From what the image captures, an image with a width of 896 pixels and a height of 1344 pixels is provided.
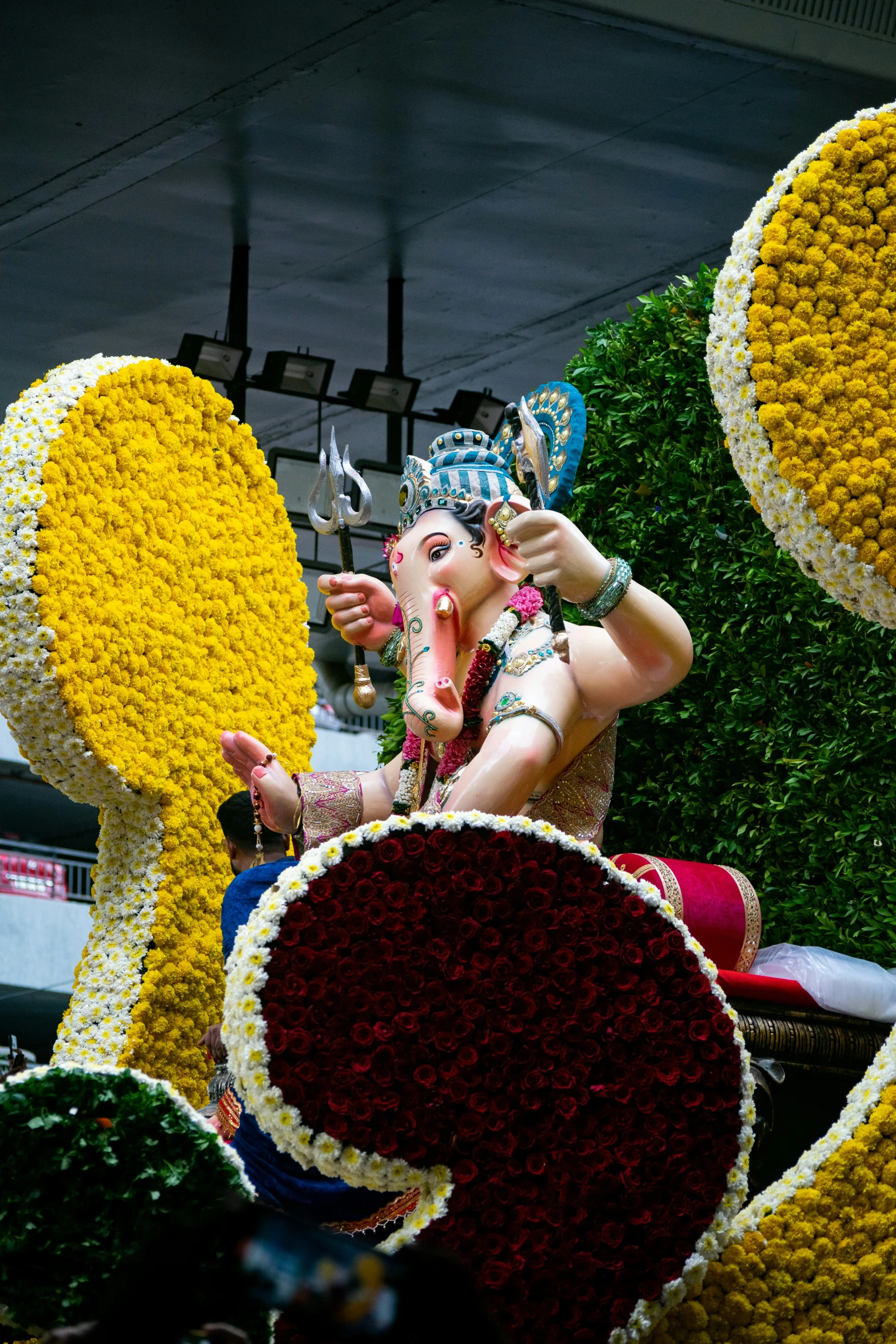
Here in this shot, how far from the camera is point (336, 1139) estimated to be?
201 centimetres

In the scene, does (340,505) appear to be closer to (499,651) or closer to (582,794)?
(499,651)

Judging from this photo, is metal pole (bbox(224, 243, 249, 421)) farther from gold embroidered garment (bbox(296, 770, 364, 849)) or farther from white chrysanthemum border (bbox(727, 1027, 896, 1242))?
white chrysanthemum border (bbox(727, 1027, 896, 1242))

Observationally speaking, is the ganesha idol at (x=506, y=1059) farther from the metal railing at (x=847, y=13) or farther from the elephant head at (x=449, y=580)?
the metal railing at (x=847, y=13)

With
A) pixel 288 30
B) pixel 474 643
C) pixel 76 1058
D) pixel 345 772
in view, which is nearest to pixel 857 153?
pixel 474 643

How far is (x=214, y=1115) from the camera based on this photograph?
295 centimetres

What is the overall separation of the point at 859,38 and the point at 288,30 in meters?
1.91

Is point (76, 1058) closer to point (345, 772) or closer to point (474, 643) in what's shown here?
point (345, 772)

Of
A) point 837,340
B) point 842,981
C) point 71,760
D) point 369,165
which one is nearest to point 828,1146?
point 842,981

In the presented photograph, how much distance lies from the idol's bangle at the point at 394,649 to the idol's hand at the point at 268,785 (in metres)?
0.29

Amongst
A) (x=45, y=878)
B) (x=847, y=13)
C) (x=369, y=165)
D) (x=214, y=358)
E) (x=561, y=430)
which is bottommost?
(x=45, y=878)

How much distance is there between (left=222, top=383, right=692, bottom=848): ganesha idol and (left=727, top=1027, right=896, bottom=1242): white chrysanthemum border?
0.69m

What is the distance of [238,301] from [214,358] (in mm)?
254

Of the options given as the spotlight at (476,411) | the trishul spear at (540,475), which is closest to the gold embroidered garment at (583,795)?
the trishul spear at (540,475)

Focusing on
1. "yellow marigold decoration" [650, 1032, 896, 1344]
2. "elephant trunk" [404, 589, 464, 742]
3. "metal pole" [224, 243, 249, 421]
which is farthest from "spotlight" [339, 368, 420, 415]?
"yellow marigold decoration" [650, 1032, 896, 1344]
